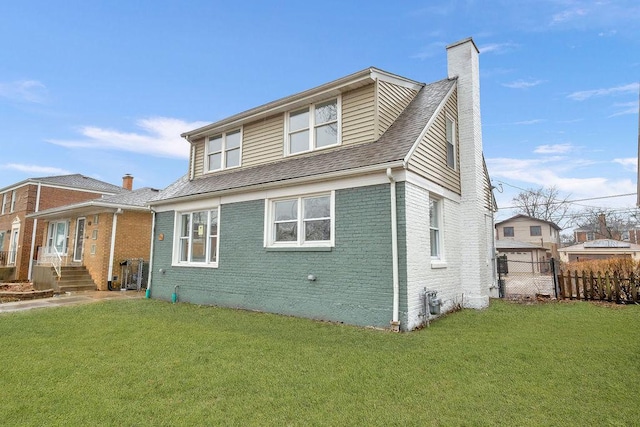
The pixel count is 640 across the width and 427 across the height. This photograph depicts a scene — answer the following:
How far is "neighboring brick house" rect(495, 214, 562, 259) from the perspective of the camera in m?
37.8

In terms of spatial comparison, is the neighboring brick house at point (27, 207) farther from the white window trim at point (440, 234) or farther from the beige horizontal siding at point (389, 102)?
the white window trim at point (440, 234)

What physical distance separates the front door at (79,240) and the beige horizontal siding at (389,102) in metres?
15.6

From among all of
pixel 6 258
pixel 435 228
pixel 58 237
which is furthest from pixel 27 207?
pixel 435 228

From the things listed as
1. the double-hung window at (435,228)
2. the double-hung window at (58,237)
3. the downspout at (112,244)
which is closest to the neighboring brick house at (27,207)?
the double-hung window at (58,237)

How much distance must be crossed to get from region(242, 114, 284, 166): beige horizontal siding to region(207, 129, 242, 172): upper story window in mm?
420

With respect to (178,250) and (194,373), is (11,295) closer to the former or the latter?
(178,250)

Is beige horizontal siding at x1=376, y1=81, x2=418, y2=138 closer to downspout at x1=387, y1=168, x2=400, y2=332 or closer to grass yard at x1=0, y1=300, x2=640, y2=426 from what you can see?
downspout at x1=387, y1=168, x2=400, y2=332

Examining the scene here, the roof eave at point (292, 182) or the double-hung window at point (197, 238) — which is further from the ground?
the roof eave at point (292, 182)

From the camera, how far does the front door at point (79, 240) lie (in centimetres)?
1612

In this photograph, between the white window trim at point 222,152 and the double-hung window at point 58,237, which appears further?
the double-hung window at point 58,237

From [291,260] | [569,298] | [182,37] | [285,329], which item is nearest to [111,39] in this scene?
[182,37]

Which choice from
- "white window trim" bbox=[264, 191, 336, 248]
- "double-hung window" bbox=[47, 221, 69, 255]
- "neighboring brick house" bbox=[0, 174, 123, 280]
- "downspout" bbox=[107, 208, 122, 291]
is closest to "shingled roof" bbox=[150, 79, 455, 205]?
"white window trim" bbox=[264, 191, 336, 248]

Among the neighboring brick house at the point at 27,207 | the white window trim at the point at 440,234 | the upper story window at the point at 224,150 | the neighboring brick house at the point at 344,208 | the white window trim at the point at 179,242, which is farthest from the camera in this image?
the neighboring brick house at the point at 27,207

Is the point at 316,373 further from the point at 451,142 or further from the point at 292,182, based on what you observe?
the point at 451,142
